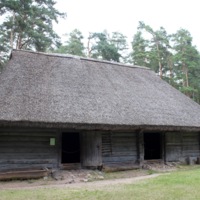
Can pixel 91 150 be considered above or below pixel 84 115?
below

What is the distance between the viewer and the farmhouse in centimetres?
1187

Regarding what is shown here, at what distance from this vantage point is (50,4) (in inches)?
981

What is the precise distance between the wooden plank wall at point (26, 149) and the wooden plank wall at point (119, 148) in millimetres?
2600

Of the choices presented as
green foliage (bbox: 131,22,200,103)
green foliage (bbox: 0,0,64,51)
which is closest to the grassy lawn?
green foliage (bbox: 0,0,64,51)

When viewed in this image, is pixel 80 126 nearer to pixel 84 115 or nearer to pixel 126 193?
pixel 84 115

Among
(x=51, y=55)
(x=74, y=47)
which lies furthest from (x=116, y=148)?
(x=74, y=47)

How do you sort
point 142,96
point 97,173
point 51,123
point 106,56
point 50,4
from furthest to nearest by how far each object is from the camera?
1. point 106,56
2. point 50,4
3. point 142,96
4. point 97,173
5. point 51,123

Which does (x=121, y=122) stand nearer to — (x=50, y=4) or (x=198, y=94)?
(x=50, y=4)

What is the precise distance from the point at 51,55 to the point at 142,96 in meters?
5.99

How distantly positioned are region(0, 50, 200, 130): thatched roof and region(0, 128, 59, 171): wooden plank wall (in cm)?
141

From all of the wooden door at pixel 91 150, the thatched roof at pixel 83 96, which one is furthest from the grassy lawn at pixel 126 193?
the wooden door at pixel 91 150

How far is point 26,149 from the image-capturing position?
12266 mm

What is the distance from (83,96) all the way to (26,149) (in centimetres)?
363

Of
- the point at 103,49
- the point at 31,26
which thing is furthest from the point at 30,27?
the point at 103,49
